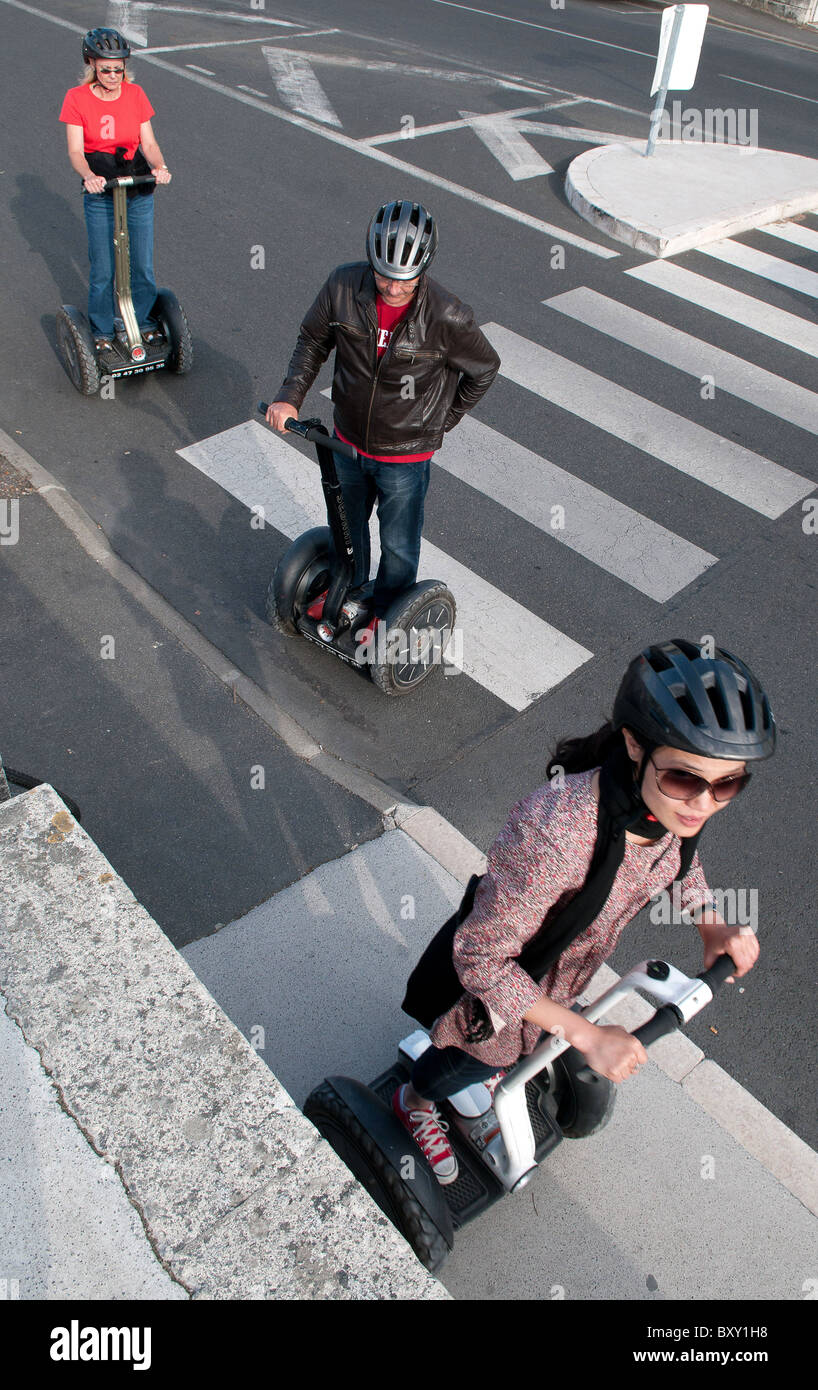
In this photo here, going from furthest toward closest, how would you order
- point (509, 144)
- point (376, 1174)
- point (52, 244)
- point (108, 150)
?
1. point (509, 144)
2. point (52, 244)
3. point (108, 150)
4. point (376, 1174)

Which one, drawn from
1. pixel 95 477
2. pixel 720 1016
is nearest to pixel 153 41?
pixel 95 477

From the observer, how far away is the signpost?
1153 centimetres

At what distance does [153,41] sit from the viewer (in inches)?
631

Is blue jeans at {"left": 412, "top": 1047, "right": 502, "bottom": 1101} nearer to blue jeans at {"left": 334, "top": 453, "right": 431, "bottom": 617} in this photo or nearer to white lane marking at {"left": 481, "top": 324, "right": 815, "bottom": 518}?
blue jeans at {"left": 334, "top": 453, "right": 431, "bottom": 617}

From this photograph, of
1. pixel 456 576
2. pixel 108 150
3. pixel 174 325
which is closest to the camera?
pixel 456 576

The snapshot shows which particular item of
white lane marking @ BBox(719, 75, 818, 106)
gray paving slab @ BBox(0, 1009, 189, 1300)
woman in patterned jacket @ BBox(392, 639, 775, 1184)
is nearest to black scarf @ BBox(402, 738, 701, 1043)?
woman in patterned jacket @ BBox(392, 639, 775, 1184)

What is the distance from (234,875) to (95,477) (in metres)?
3.69

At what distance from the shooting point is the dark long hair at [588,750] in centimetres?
253

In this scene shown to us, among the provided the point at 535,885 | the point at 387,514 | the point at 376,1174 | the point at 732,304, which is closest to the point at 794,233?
the point at 732,304

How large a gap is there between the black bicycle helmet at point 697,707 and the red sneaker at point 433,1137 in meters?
1.64

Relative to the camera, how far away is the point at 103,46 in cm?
651

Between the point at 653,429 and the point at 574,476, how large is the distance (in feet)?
3.52

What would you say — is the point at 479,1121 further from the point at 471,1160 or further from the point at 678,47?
the point at 678,47
